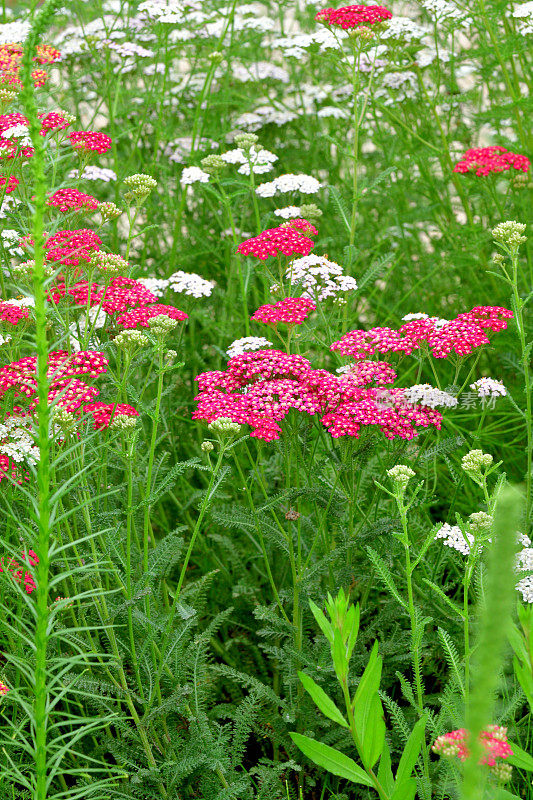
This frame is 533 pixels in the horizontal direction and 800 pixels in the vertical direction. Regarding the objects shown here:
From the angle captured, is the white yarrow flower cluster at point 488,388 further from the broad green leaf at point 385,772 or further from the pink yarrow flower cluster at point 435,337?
the broad green leaf at point 385,772

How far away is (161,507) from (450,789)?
1.73m

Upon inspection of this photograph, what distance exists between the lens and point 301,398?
2613 millimetres

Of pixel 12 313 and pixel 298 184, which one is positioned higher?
pixel 298 184

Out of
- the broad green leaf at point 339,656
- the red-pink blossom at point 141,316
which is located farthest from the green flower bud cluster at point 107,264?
the broad green leaf at point 339,656

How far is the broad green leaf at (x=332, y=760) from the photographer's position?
1.88 meters

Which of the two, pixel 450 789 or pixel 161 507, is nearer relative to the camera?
pixel 450 789

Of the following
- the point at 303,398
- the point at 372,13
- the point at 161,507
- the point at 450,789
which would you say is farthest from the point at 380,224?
the point at 450,789

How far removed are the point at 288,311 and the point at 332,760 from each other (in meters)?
1.48

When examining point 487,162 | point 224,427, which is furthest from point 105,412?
point 487,162

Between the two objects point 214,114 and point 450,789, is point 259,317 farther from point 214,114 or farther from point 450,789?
point 214,114

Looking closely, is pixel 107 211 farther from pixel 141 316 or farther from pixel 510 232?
pixel 510 232

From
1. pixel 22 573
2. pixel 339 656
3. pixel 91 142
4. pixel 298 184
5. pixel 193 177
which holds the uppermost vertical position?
pixel 91 142

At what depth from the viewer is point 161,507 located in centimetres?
361

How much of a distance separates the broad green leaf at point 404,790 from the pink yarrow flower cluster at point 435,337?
1.38m
